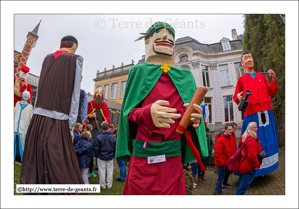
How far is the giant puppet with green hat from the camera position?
1925 mm

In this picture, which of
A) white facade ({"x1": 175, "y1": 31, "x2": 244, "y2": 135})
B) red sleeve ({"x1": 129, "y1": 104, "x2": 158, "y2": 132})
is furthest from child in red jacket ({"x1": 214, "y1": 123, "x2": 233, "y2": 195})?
red sleeve ({"x1": 129, "y1": 104, "x2": 158, "y2": 132})

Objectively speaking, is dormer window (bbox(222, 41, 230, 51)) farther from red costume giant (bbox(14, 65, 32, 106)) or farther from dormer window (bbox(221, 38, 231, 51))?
red costume giant (bbox(14, 65, 32, 106))

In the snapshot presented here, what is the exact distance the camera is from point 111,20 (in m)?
3.04

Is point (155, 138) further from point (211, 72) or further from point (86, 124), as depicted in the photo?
point (86, 124)

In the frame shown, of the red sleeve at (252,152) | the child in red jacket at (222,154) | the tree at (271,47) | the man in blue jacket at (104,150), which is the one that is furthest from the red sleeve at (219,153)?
the man in blue jacket at (104,150)

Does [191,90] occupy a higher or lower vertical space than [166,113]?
higher

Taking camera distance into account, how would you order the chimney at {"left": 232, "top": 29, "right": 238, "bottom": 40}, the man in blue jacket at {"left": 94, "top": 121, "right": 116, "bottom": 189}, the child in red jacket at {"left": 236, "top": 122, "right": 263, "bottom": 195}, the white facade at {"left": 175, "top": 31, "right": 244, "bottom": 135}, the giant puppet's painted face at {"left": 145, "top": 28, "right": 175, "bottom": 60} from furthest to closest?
the man in blue jacket at {"left": 94, "top": 121, "right": 116, "bottom": 189} < the chimney at {"left": 232, "top": 29, "right": 238, "bottom": 40} < the white facade at {"left": 175, "top": 31, "right": 244, "bottom": 135} < the child in red jacket at {"left": 236, "top": 122, "right": 263, "bottom": 195} < the giant puppet's painted face at {"left": 145, "top": 28, "right": 175, "bottom": 60}

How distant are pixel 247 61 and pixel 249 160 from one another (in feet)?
4.82

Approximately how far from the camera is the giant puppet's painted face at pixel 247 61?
3.33 meters

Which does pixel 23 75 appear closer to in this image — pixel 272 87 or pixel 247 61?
pixel 247 61

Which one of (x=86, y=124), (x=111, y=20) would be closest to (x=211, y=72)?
(x=111, y=20)

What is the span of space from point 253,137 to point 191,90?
4.99 feet

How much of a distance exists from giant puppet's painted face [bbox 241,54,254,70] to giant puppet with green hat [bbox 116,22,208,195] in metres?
1.53

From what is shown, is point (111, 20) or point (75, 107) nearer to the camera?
point (75, 107)
